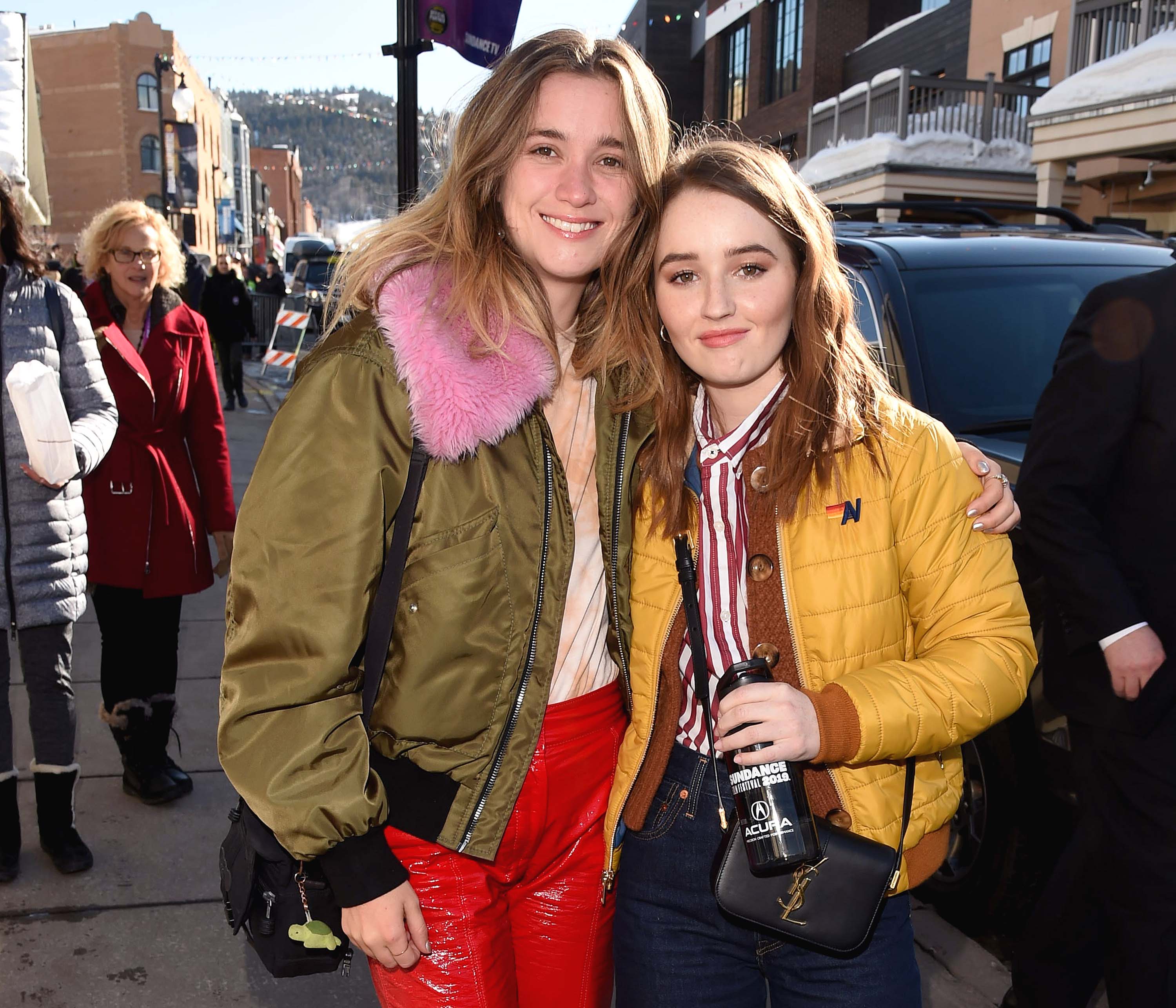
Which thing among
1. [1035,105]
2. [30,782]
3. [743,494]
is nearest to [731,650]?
[743,494]

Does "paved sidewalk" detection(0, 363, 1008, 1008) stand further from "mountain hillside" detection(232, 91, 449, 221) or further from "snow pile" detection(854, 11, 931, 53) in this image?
"mountain hillside" detection(232, 91, 449, 221)

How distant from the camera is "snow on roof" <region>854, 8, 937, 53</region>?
21.3 metres

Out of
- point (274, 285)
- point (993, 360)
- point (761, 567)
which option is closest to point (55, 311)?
point (761, 567)

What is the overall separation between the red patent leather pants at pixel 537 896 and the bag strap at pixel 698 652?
0.23 meters

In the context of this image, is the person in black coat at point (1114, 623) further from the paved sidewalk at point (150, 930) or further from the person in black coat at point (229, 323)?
the person in black coat at point (229, 323)

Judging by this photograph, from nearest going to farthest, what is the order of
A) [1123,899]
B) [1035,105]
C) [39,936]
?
[1123,899] → [39,936] → [1035,105]

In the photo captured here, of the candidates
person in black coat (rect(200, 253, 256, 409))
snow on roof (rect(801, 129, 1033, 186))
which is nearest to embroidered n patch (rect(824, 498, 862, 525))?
person in black coat (rect(200, 253, 256, 409))

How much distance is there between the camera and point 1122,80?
500 inches

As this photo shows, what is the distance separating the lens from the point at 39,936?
341 cm

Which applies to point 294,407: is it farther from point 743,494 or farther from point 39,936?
point 39,936

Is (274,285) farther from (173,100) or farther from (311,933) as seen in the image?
(311,933)

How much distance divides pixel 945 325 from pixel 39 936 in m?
3.69

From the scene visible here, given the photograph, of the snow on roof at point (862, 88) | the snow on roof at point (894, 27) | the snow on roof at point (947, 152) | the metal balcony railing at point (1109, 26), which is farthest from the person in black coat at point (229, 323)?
the snow on roof at point (894, 27)

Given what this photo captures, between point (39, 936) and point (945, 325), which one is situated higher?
point (945, 325)
